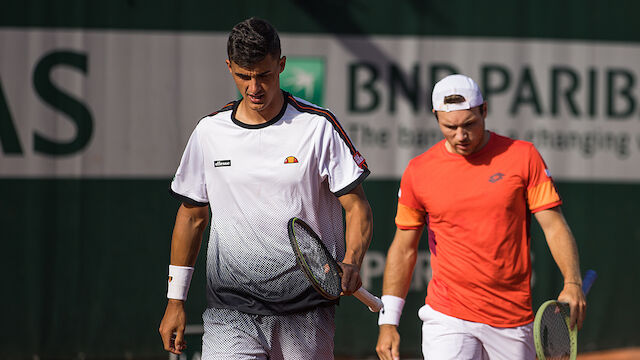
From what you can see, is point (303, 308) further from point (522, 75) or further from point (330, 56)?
point (522, 75)

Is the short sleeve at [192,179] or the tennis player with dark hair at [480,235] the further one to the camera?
the tennis player with dark hair at [480,235]

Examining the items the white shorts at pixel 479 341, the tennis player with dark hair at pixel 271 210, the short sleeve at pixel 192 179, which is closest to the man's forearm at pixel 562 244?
the white shorts at pixel 479 341

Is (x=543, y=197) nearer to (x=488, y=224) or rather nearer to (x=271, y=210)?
(x=488, y=224)

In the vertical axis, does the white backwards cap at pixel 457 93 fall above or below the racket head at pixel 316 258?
above

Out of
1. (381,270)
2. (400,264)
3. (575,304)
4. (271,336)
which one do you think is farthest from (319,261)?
(381,270)

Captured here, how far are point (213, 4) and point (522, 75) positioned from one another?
3.05 metres

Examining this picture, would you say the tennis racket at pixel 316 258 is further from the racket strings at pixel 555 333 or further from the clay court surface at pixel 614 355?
the clay court surface at pixel 614 355

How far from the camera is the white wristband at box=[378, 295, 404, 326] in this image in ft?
13.5

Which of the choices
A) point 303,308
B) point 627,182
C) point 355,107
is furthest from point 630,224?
point 303,308

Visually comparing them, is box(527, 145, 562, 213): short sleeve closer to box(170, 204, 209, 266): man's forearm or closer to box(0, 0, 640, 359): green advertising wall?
box(170, 204, 209, 266): man's forearm

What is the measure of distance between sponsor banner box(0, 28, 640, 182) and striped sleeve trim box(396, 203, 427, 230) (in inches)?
151

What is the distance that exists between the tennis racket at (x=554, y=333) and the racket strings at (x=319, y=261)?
831 millimetres

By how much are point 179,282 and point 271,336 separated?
0.50 meters

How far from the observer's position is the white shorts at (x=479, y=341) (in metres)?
4.07
